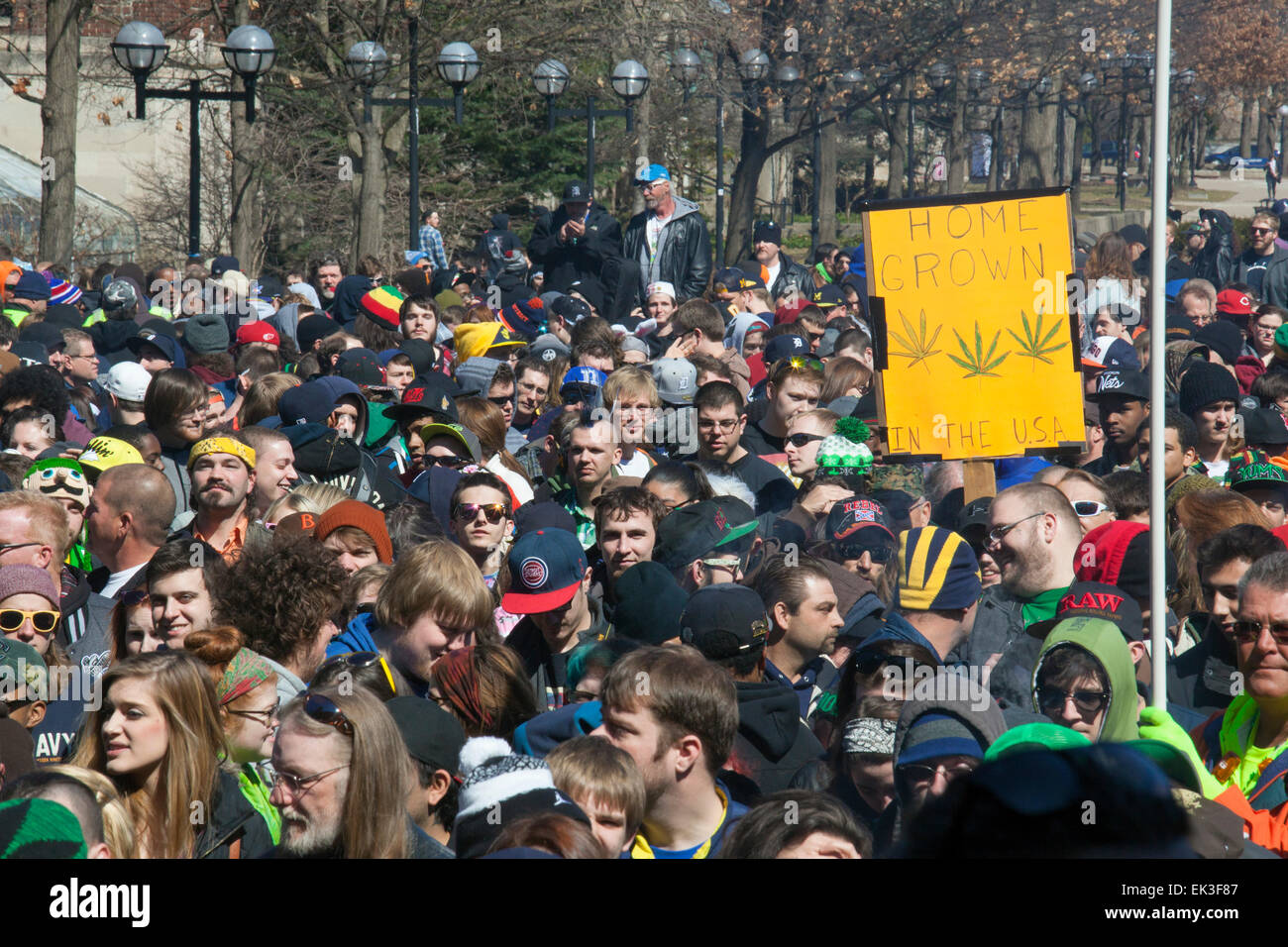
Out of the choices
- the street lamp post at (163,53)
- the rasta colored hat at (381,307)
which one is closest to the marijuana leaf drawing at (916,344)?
the rasta colored hat at (381,307)

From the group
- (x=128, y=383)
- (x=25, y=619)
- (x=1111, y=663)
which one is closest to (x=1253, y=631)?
(x=1111, y=663)

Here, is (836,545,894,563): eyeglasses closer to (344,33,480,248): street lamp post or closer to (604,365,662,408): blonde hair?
(604,365,662,408): blonde hair

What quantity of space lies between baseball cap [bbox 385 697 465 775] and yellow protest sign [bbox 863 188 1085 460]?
3245 millimetres

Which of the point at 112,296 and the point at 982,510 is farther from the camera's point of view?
the point at 112,296

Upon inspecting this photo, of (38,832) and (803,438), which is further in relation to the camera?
(803,438)

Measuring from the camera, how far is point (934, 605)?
5.35 meters

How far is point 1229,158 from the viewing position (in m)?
57.1

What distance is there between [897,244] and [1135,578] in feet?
6.99

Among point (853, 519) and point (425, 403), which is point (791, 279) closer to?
point (425, 403)

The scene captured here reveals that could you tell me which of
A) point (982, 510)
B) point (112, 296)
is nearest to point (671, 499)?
point (982, 510)

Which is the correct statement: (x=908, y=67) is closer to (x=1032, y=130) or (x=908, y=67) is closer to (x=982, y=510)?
(x=1032, y=130)

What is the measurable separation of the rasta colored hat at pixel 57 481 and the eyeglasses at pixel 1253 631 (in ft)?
14.9

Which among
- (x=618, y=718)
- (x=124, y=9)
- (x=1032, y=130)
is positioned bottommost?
(x=618, y=718)

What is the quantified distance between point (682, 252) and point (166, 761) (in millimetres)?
10472
